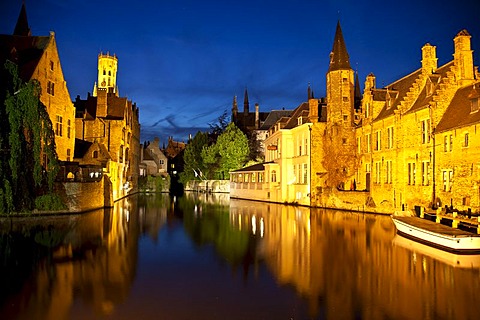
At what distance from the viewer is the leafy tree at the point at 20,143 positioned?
27812mm

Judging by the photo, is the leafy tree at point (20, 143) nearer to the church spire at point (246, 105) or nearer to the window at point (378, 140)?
the window at point (378, 140)

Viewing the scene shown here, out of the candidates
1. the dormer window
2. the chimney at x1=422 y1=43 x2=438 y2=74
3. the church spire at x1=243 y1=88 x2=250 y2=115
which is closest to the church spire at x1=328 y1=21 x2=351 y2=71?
the chimney at x1=422 y1=43 x2=438 y2=74

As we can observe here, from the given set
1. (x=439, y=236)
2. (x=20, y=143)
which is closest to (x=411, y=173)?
(x=439, y=236)

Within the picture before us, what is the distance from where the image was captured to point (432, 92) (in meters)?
30.9

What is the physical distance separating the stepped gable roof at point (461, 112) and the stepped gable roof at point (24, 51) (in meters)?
32.0

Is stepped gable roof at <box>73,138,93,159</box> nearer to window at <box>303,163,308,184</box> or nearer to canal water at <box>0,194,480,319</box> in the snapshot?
canal water at <box>0,194,480,319</box>

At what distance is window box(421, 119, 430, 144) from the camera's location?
30047mm

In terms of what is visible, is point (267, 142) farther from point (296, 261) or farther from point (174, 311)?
point (174, 311)

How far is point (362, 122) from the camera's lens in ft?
134

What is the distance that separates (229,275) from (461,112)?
832 inches

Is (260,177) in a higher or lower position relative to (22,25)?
lower

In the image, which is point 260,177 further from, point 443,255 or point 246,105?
point 246,105

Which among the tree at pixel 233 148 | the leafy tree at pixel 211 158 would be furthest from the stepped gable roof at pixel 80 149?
the leafy tree at pixel 211 158

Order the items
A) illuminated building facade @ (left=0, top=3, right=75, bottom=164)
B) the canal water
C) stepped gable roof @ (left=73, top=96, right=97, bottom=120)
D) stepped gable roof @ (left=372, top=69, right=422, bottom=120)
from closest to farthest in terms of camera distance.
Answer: the canal water
illuminated building facade @ (left=0, top=3, right=75, bottom=164)
stepped gable roof @ (left=372, top=69, right=422, bottom=120)
stepped gable roof @ (left=73, top=96, right=97, bottom=120)
